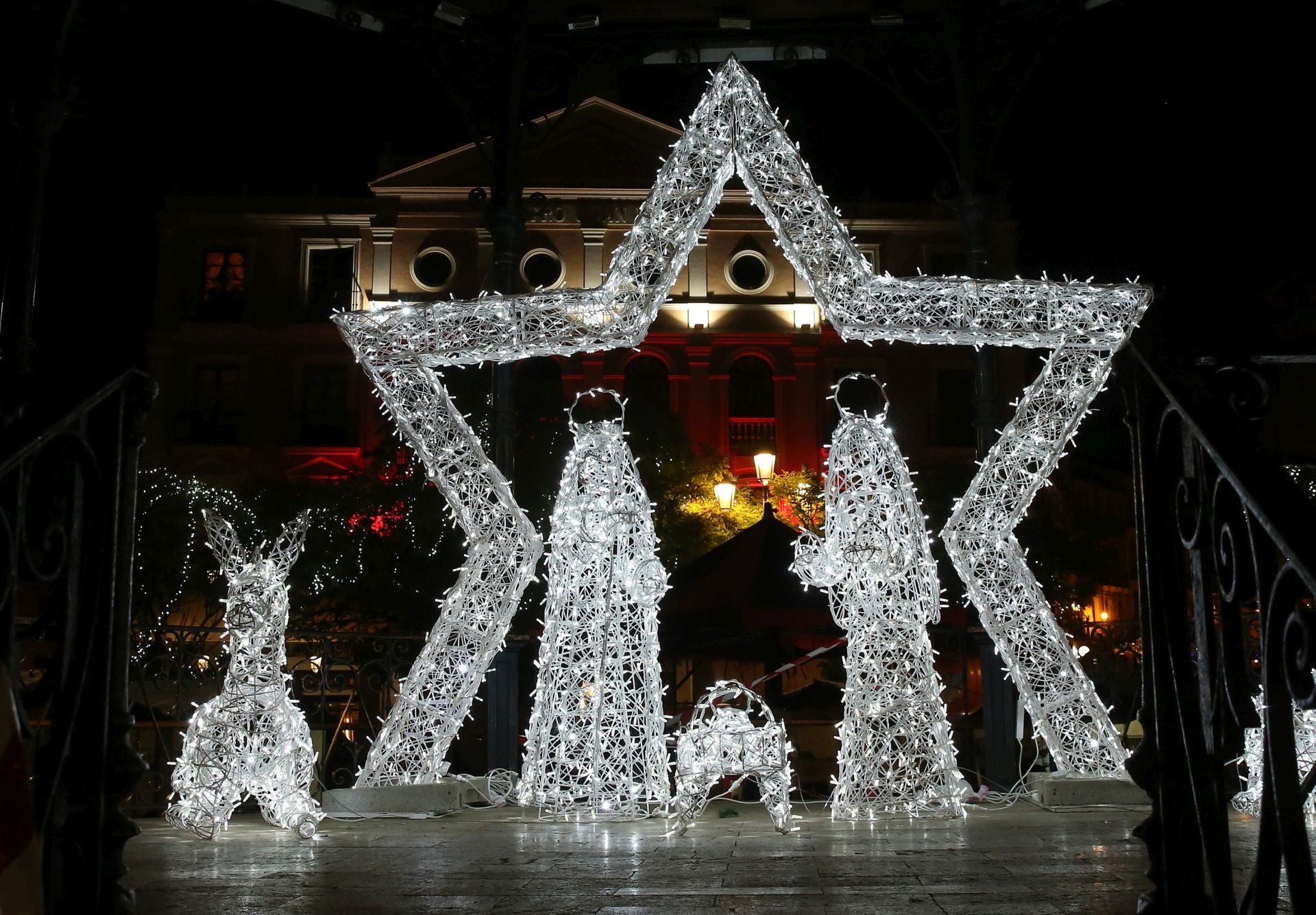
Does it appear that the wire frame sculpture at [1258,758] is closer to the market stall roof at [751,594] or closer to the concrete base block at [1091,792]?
the concrete base block at [1091,792]

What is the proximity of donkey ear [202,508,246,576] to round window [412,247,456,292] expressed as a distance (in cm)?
2531

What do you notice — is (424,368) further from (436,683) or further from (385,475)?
(385,475)

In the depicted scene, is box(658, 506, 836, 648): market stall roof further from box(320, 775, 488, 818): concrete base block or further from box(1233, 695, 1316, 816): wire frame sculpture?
box(1233, 695, 1316, 816): wire frame sculpture

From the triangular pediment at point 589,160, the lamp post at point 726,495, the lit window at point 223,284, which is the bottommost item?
the lamp post at point 726,495

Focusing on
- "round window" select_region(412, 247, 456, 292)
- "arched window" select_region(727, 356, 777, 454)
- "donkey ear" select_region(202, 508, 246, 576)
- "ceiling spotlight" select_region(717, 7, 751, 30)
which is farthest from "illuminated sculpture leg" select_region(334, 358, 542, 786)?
"round window" select_region(412, 247, 456, 292)

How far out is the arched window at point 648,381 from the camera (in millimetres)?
30172

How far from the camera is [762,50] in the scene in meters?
10.0

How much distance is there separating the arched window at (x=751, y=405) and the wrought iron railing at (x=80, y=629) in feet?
88.9

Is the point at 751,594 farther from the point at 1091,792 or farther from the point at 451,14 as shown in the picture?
the point at 451,14

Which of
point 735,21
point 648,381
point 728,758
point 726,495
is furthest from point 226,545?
point 648,381

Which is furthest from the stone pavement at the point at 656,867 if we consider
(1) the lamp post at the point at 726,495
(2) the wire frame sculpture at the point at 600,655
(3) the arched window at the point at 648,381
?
(3) the arched window at the point at 648,381

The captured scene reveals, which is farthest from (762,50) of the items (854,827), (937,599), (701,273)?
(701,273)

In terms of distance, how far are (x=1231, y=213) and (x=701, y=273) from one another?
85.6ft

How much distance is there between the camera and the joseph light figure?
668cm
